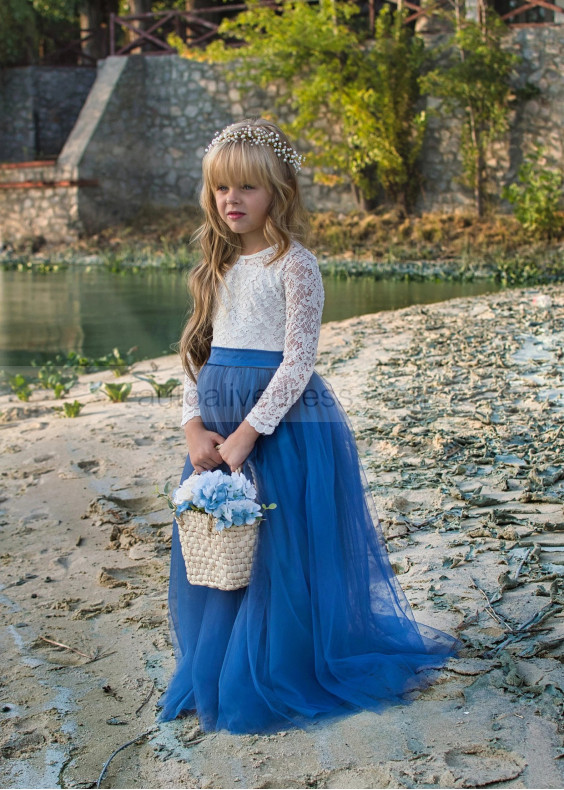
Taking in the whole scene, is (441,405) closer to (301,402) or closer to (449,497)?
(449,497)

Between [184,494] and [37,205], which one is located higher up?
[37,205]

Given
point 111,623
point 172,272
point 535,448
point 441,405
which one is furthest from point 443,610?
point 172,272

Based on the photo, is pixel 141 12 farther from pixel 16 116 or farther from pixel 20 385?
pixel 20 385

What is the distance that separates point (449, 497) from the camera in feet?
12.0

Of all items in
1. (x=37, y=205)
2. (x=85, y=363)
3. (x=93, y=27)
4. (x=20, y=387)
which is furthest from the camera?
(x=93, y=27)

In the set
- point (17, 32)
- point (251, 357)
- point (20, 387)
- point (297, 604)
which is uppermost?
point (17, 32)

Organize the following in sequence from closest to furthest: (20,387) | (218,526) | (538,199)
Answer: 1. (218,526)
2. (20,387)
3. (538,199)

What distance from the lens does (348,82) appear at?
15.5 meters

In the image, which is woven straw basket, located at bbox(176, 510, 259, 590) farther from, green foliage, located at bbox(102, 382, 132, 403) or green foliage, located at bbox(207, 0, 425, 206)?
green foliage, located at bbox(207, 0, 425, 206)

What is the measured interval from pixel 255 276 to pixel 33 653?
1298 millimetres

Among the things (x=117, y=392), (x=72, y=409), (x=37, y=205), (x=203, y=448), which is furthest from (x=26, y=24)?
(x=203, y=448)

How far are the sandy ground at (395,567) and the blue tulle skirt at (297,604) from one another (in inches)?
3.3

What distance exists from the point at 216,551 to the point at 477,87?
13808 mm

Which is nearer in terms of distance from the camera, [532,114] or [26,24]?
[532,114]
